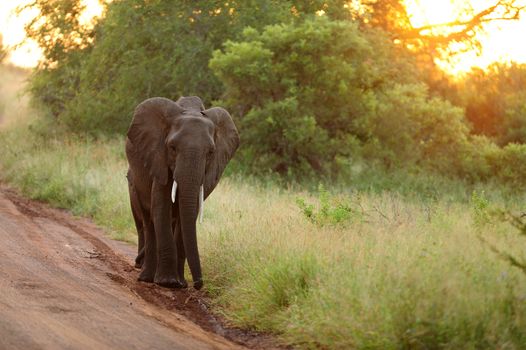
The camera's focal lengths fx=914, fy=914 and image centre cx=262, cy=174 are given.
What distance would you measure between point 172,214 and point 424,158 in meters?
14.0

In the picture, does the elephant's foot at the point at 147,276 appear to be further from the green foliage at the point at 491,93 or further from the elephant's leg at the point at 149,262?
the green foliage at the point at 491,93

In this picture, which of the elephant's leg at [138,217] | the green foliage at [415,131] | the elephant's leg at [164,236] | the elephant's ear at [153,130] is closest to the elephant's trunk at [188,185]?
the elephant's leg at [164,236]

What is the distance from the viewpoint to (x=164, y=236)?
10008mm

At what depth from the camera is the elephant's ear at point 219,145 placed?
409 inches

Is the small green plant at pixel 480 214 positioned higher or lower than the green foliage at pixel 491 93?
higher

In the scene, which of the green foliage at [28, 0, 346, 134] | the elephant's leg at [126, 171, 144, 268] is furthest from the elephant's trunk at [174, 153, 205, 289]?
the green foliage at [28, 0, 346, 134]

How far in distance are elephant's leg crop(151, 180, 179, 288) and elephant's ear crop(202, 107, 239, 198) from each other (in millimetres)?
500

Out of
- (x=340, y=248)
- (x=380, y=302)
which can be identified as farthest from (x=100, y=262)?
(x=380, y=302)

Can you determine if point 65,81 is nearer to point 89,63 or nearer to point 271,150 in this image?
point 89,63

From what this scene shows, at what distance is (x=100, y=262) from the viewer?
11.4 m

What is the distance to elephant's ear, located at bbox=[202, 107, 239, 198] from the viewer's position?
10.4 metres

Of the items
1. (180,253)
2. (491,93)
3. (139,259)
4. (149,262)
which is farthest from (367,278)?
(491,93)

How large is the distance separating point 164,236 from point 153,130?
124 cm

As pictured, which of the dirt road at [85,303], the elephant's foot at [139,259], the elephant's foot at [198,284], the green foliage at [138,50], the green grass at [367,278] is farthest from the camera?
the green foliage at [138,50]
